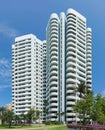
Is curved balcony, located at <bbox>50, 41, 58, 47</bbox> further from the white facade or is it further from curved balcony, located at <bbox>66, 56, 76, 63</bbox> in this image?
curved balcony, located at <bbox>66, 56, 76, 63</bbox>

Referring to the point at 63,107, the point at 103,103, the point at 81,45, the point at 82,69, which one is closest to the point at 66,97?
the point at 63,107

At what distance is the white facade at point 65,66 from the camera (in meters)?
179

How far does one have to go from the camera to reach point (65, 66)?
18900 cm

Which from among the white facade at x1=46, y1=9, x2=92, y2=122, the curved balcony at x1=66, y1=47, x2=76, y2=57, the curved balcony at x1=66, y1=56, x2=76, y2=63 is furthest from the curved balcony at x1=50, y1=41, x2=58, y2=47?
the curved balcony at x1=66, y1=56, x2=76, y2=63

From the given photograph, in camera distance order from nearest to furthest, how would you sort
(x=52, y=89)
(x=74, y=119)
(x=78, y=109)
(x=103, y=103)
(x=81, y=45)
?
Result: (x=78, y=109) → (x=103, y=103) → (x=74, y=119) → (x=52, y=89) → (x=81, y=45)

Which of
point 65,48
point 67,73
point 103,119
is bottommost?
point 103,119

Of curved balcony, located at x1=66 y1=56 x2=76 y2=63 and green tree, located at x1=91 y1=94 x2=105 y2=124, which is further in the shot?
curved balcony, located at x1=66 y1=56 x2=76 y2=63

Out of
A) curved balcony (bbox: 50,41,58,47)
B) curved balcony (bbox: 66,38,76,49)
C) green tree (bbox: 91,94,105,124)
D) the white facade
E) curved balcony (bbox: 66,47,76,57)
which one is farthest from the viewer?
curved balcony (bbox: 50,41,58,47)

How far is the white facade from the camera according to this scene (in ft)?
589

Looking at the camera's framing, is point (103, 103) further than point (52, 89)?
No

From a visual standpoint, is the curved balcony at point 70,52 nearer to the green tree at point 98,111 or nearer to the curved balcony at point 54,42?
the curved balcony at point 54,42

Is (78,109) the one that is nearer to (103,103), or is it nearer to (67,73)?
(103,103)

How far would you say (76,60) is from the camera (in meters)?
189

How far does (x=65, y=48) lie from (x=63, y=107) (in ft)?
119
